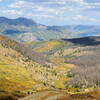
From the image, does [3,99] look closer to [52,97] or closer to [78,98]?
[52,97]

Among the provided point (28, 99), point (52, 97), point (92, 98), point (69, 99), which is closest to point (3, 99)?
point (28, 99)

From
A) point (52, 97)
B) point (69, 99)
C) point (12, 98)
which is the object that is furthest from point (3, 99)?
point (69, 99)

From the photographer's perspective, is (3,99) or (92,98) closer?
(92,98)

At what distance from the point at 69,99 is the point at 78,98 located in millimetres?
4300

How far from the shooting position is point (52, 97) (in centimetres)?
12850

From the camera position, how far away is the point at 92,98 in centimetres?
12538

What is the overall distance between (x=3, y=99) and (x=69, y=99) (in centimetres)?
3618

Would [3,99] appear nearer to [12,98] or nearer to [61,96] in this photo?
[12,98]

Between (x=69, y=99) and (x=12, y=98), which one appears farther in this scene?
(x=12, y=98)

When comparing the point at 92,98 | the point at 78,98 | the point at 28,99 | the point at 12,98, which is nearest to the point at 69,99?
the point at 78,98

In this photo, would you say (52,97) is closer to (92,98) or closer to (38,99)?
(38,99)

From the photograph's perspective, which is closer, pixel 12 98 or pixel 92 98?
pixel 92 98

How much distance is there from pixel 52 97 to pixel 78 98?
13705 mm

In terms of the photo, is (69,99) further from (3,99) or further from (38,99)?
(3,99)
